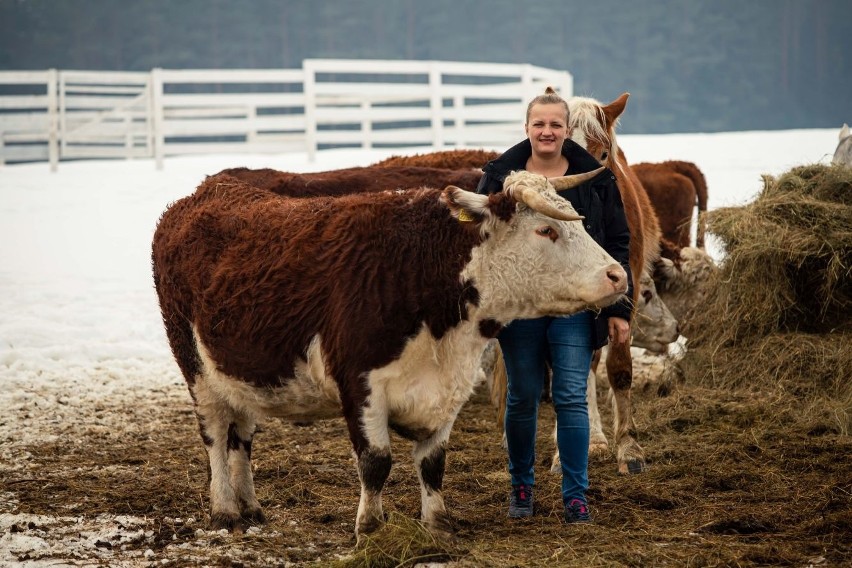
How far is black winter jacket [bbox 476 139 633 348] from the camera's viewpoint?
17.1ft

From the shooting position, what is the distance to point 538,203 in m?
4.70

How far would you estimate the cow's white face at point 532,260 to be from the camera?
15.8 feet

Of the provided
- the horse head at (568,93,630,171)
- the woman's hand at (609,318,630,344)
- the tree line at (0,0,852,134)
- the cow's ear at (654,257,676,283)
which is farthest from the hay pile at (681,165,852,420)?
the tree line at (0,0,852,134)

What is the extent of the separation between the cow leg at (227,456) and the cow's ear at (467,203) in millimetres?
1686

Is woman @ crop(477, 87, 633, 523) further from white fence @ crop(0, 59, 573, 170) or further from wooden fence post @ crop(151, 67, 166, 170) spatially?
wooden fence post @ crop(151, 67, 166, 170)

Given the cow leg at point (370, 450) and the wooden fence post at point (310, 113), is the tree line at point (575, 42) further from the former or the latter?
the cow leg at point (370, 450)

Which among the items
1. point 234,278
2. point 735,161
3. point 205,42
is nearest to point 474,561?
point 234,278

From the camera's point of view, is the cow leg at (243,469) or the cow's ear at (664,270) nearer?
the cow leg at (243,469)

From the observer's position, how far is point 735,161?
2209cm

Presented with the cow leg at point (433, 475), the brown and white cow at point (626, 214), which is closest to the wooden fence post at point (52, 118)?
the brown and white cow at point (626, 214)

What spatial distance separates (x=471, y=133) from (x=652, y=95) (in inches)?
1410

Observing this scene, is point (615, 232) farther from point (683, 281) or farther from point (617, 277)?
point (683, 281)

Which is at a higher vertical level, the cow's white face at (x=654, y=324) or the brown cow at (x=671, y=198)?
the brown cow at (x=671, y=198)

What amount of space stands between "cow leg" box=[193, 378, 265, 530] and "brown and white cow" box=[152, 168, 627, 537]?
362mm
